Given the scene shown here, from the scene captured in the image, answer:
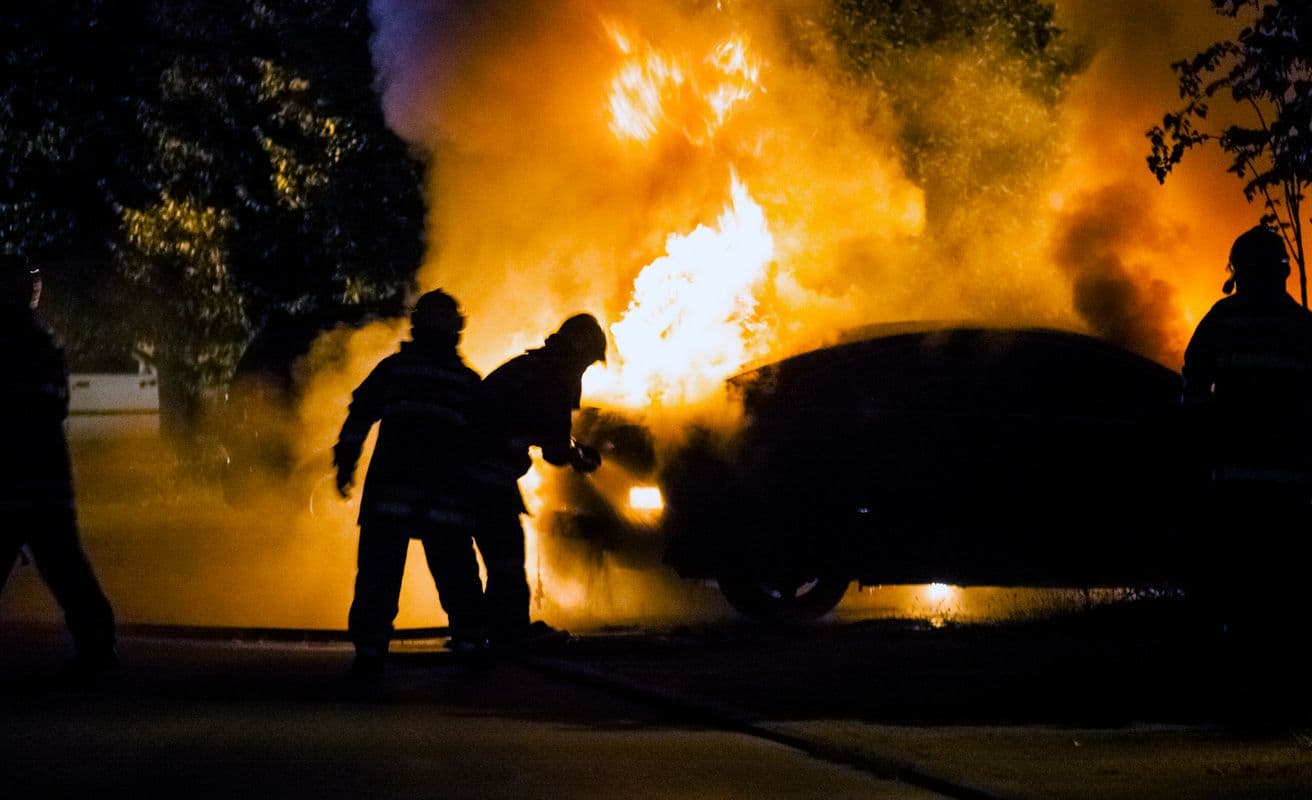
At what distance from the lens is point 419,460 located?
1154 cm

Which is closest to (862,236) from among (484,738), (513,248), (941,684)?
(513,248)

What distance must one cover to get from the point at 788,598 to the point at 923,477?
1.20m

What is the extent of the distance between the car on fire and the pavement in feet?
5.96

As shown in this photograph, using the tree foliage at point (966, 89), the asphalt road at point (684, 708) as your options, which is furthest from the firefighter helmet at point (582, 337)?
the tree foliage at point (966, 89)

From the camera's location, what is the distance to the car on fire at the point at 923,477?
12531 millimetres

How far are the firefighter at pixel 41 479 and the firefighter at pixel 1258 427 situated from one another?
209 inches

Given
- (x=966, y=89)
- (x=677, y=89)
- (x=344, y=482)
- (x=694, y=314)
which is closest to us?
(x=344, y=482)

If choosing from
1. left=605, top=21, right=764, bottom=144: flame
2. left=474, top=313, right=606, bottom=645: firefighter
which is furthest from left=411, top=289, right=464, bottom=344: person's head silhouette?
left=605, top=21, right=764, bottom=144: flame

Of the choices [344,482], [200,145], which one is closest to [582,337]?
[344,482]

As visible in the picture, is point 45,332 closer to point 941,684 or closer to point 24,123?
point 941,684

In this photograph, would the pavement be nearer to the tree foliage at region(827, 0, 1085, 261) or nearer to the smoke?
the smoke

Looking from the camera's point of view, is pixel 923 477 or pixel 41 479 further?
pixel 923 477

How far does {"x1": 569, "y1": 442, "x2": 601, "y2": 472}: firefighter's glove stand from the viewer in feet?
39.6

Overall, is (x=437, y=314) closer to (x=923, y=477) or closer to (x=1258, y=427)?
(x=923, y=477)
